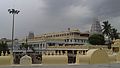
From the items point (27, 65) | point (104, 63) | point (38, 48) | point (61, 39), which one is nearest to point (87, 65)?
point (104, 63)

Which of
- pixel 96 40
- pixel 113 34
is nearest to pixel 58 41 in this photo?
pixel 96 40

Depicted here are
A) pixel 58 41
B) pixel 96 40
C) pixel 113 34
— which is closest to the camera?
pixel 96 40

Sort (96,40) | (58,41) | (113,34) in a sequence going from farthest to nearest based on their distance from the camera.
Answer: (113,34)
(58,41)
(96,40)

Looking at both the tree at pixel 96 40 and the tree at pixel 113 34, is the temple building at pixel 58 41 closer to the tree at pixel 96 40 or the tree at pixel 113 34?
the tree at pixel 96 40

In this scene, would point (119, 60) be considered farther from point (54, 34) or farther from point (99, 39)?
point (54, 34)

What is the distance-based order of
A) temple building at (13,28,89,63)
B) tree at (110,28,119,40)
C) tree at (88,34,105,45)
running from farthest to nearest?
tree at (110,28,119,40) → tree at (88,34,105,45) → temple building at (13,28,89,63)

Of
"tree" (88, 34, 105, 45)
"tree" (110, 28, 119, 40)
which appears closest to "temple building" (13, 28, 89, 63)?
"tree" (88, 34, 105, 45)

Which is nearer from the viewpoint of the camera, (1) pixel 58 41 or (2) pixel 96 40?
(2) pixel 96 40

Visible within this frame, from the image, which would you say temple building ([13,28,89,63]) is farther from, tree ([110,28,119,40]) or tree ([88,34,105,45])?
tree ([110,28,119,40])

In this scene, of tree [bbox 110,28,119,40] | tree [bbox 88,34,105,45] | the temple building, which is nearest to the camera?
the temple building

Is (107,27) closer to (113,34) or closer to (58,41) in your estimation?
(113,34)

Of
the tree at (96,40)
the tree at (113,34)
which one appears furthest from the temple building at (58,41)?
the tree at (113,34)

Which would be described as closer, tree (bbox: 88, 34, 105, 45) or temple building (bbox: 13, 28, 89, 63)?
temple building (bbox: 13, 28, 89, 63)

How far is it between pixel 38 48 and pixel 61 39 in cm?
949
